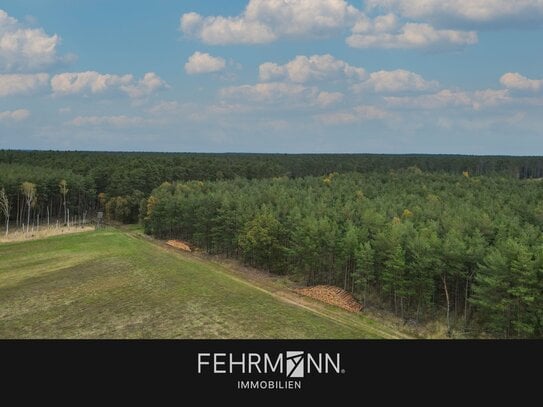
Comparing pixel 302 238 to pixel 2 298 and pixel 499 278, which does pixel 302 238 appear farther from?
pixel 2 298

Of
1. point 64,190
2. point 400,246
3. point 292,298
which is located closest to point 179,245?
point 292,298

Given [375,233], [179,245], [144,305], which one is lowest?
[179,245]

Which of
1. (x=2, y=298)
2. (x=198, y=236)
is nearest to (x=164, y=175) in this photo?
(x=198, y=236)

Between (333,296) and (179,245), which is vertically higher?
(179,245)

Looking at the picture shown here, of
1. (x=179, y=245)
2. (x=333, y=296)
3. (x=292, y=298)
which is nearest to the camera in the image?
(x=292, y=298)

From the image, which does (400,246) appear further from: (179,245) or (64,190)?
(64,190)
